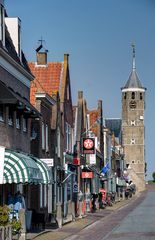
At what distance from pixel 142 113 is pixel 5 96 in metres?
158

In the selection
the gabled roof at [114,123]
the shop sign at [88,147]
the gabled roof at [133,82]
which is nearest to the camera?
the shop sign at [88,147]

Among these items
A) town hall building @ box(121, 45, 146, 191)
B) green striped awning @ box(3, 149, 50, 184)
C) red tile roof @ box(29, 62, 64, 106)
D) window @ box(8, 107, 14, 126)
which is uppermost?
town hall building @ box(121, 45, 146, 191)

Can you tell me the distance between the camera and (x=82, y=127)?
206 ft

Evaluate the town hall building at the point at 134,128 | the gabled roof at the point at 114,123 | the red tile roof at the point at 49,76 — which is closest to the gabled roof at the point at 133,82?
the town hall building at the point at 134,128

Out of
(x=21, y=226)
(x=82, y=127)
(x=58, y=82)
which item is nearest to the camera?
(x=21, y=226)

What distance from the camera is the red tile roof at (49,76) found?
51.9m

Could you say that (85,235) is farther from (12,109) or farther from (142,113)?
(142,113)

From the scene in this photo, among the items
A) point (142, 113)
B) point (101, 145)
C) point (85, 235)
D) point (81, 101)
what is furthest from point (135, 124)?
point (85, 235)

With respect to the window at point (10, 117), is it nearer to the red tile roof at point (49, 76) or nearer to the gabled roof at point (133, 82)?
the red tile roof at point (49, 76)

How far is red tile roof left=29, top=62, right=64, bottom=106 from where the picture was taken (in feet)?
170

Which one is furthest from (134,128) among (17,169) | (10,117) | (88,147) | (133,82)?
(17,169)

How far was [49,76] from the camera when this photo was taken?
53281mm

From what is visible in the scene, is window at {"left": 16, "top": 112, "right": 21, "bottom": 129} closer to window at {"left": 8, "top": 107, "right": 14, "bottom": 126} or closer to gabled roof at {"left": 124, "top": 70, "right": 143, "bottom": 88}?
window at {"left": 8, "top": 107, "right": 14, "bottom": 126}

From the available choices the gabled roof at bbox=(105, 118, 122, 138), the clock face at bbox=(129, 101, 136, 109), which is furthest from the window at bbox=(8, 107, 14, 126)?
the clock face at bbox=(129, 101, 136, 109)
